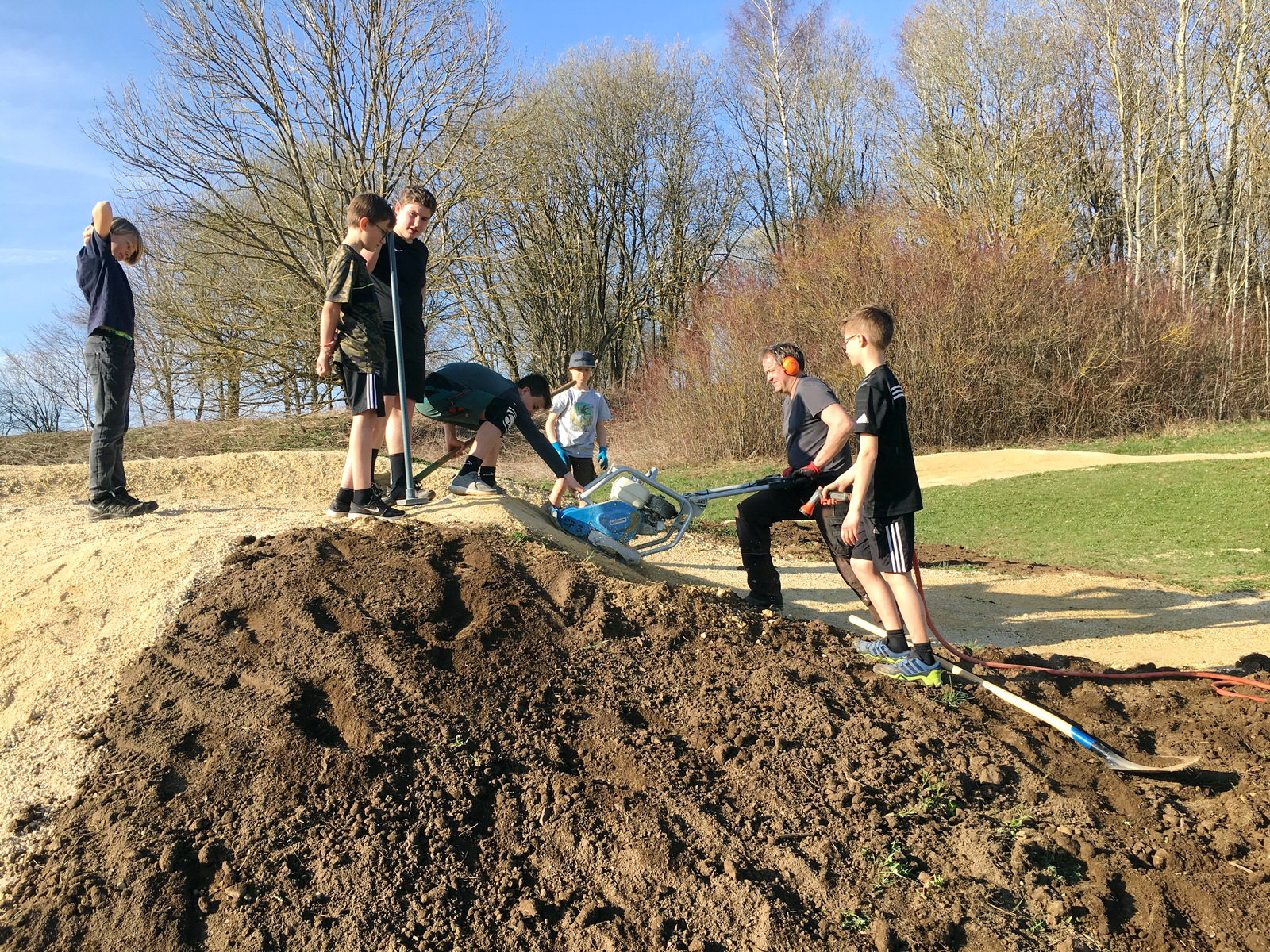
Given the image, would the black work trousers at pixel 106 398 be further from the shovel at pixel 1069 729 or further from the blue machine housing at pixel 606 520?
the shovel at pixel 1069 729

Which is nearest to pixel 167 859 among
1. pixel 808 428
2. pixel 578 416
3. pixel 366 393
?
pixel 366 393

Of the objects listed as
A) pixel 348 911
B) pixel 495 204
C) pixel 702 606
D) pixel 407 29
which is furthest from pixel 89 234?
pixel 495 204

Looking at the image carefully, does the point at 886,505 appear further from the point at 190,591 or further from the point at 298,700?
the point at 190,591

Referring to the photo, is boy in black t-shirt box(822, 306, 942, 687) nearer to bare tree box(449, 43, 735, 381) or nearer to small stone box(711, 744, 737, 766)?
small stone box(711, 744, 737, 766)

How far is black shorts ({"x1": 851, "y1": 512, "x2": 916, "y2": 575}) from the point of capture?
4348mm

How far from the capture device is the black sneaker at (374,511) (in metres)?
5.08

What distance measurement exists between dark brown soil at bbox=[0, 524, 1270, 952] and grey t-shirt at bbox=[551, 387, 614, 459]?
3.42 metres

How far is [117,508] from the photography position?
18.1 feet

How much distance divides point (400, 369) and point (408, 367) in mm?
254

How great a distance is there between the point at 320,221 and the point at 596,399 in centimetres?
1655

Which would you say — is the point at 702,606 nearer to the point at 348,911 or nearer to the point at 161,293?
the point at 348,911

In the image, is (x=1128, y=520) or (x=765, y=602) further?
(x=1128, y=520)

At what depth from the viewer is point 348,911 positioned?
8.14ft

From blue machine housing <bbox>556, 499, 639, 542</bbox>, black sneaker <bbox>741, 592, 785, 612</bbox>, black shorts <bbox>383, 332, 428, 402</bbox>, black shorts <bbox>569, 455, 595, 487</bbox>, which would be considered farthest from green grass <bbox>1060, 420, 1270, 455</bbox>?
black shorts <bbox>383, 332, 428, 402</bbox>
